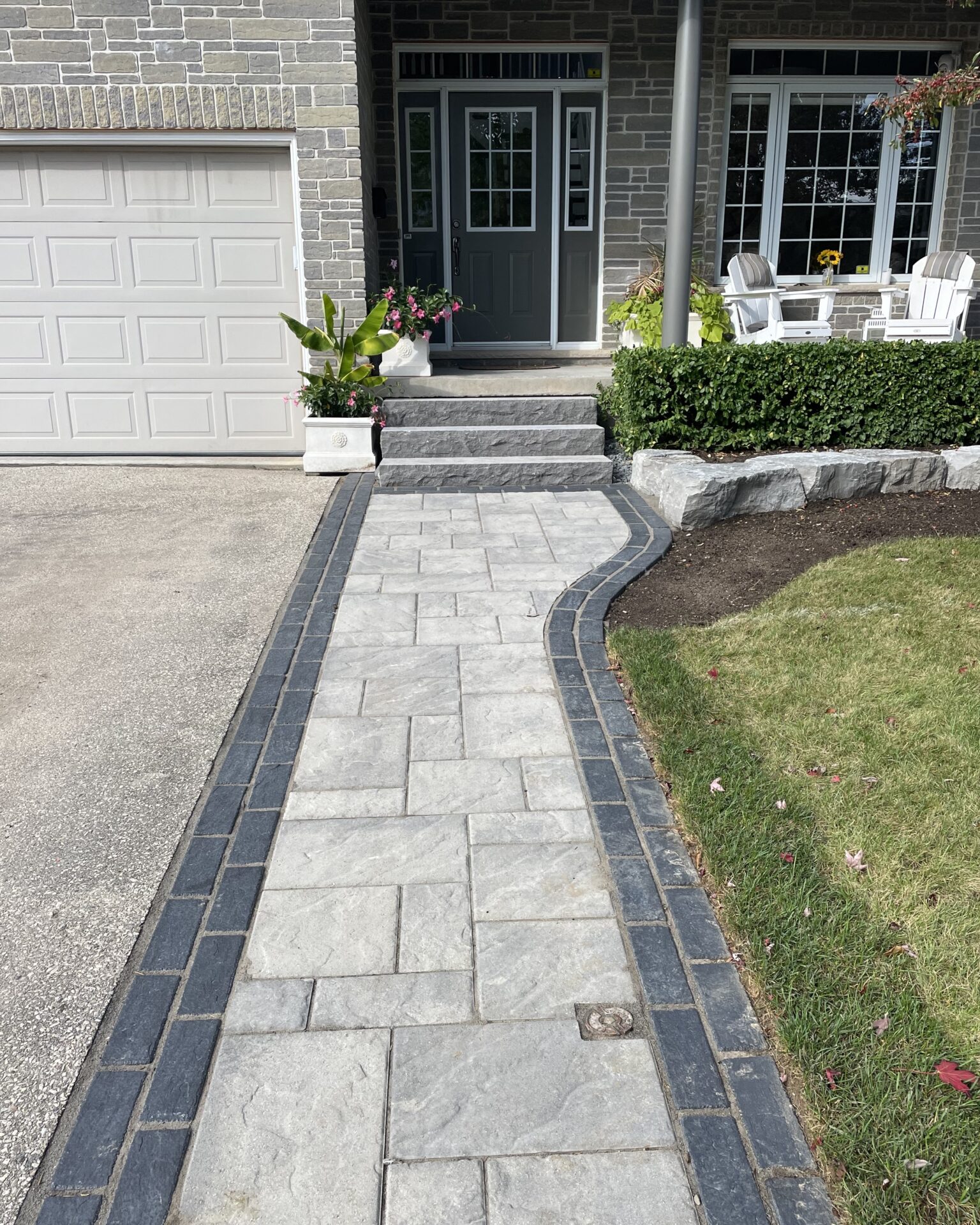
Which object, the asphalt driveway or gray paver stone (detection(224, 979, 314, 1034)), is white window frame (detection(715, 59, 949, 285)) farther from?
gray paver stone (detection(224, 979, 314, 1034))

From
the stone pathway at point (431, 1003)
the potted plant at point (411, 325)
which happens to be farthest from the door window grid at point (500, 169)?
the stone pathway at point (431, 1003)

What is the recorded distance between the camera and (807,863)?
9.00ft

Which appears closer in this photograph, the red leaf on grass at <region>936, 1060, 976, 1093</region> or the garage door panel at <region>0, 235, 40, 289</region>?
the red leaf on grass at <region>936, 1060, 976, 1093</region>

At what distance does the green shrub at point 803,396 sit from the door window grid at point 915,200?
3.35 m

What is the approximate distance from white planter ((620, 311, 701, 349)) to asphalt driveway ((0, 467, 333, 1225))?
352cm

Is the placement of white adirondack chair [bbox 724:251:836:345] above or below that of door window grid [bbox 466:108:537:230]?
below

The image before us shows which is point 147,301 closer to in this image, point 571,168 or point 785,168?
point 571,168

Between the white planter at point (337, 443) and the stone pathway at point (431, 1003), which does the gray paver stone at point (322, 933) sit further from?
the white planter at point (337, 443)

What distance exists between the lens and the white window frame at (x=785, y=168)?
31.1 ft

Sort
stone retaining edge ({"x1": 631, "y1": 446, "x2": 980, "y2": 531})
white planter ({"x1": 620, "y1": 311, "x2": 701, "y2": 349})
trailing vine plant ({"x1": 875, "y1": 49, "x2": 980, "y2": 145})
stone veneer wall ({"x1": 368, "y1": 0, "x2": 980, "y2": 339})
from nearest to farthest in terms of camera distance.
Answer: trailing vine plant ({"x1": 875, "y1": 49, "x2": 980, "y2": 145}) < stone retaining edge ({"x1": 631, "y1": 446, "x2": 980, "y2": 531}) < stone veneer wall ({"x1": 368, "y1": 0, "x2": 980, "y2": 339}) < white planter ({"x1": 620, "y1": 311, "x2": 701, "y2": 349})

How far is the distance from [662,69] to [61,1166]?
386 inches

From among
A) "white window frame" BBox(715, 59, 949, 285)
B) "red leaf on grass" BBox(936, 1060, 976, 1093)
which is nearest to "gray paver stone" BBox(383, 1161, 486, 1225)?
"red leaf on grass" BBox(936, 1060, 976, 1093)

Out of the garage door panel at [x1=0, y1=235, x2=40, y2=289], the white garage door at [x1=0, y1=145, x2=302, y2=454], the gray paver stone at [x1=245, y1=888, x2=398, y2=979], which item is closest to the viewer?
the gray paver stone at [x1=245, y1=888, x2=398, y2=979]

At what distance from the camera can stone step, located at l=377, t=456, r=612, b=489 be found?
24.3ft
